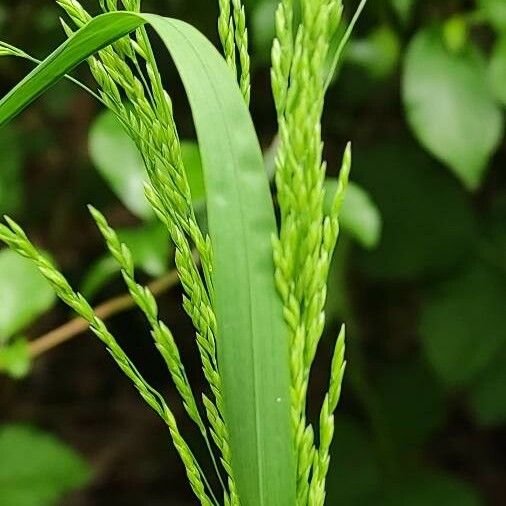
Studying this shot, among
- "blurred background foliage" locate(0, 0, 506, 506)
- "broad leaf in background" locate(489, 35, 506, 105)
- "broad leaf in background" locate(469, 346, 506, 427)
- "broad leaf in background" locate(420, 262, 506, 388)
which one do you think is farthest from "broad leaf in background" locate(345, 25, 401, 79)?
"broad leaf in background" locate(469, 346, 506, 427)

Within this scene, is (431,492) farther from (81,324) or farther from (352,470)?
(81,324)

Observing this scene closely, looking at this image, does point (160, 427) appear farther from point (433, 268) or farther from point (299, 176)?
point (299, 176)

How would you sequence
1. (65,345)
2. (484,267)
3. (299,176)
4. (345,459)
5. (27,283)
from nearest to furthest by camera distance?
(299,176) < (27,283) < (484,267) < (345,459) < (65,345)

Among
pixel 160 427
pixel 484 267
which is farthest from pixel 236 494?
pixel 160 427

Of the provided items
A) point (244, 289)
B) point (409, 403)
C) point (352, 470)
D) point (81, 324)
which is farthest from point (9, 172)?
point (244, 289)

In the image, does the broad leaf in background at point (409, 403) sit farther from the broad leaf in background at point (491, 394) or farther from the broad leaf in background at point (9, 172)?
the broad leaf in background at point (9, 172)

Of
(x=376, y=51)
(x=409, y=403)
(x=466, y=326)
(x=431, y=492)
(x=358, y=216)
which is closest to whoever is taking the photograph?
(x=358, y=216)

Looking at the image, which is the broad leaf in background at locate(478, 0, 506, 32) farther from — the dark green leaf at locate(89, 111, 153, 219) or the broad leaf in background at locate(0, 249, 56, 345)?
the broad leaf in background at locate(0, 249, 56, 345)
